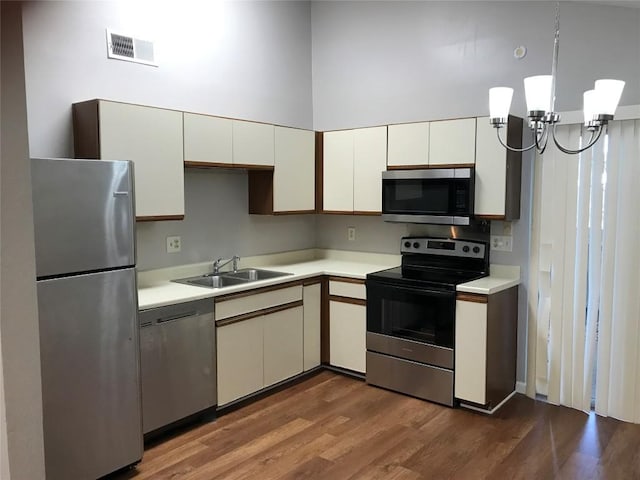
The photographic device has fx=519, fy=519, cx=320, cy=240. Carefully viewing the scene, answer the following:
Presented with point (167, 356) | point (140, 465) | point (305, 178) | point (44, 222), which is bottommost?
point (140, 465)

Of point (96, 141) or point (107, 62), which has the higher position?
point (107, 62)

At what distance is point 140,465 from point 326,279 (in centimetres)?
192

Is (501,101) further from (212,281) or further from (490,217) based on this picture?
(212,281)

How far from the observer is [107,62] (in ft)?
10.7

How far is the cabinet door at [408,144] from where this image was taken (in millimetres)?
3789

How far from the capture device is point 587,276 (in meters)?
3.41

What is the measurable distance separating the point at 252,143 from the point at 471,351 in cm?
212

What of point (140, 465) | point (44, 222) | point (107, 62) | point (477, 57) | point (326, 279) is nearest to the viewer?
point (44, 222)

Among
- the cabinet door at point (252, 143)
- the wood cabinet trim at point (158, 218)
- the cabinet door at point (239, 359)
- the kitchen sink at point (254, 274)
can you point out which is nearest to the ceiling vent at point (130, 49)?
the cabinet door at point (252, 143)

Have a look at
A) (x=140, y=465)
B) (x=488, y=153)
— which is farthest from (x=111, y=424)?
(x=488, y=153)

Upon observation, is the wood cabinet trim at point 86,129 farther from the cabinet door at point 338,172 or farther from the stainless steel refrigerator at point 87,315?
the cabinet door at point 338,172

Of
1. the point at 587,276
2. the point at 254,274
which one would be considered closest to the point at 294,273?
the point at 254,274

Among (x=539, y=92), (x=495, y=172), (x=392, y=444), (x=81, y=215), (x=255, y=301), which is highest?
(x=539, y=92)

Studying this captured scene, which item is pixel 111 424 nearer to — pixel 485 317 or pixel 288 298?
pixel 288 298
